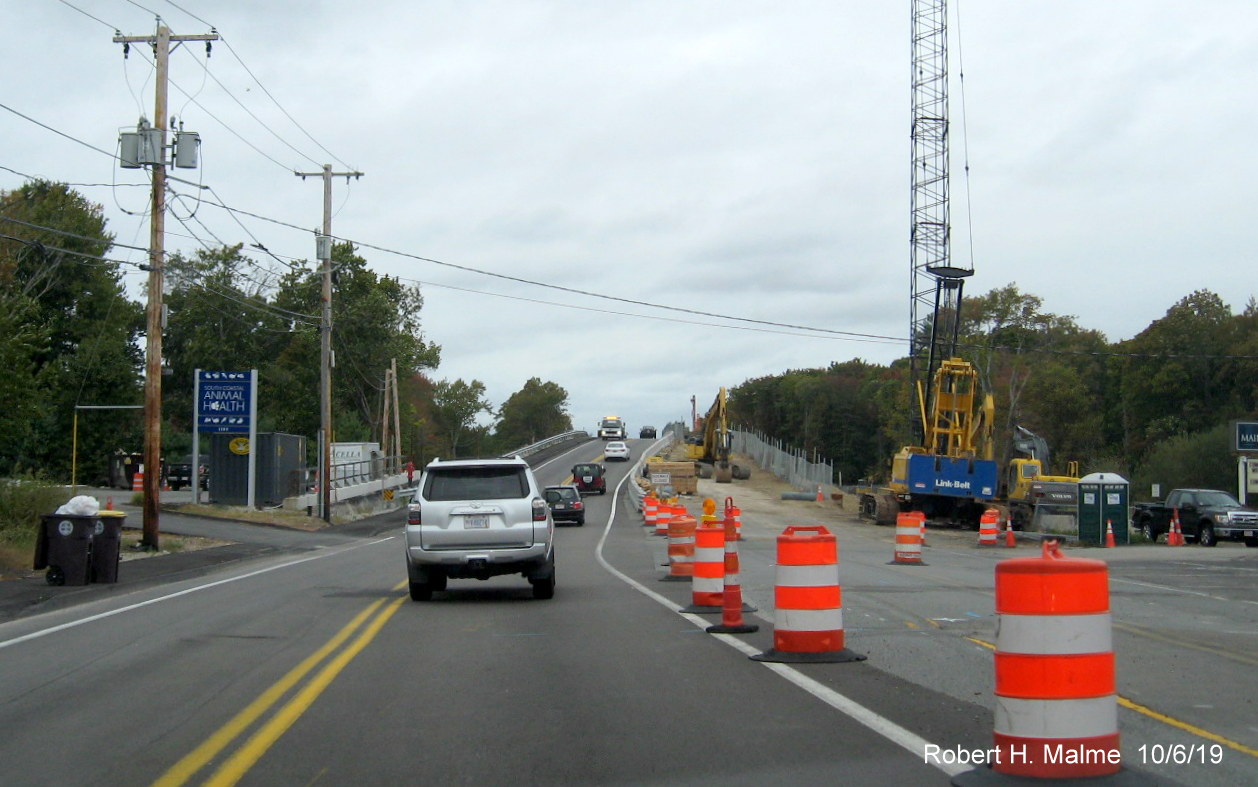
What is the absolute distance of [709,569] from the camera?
13.5 m

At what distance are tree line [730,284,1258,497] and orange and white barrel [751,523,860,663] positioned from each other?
51.7 m

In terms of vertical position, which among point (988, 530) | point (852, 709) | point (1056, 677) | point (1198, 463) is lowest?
point (988, 530)

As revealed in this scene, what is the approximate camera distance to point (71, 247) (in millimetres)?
62219

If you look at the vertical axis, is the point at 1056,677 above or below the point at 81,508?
below

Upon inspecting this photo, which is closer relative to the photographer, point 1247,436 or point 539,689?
point 539,689

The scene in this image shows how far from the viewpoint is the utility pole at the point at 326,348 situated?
40625 mm

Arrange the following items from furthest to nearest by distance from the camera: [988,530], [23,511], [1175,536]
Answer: [988,530] < [1175,536] < [23,511]

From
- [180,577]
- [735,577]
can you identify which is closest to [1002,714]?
[735,577]

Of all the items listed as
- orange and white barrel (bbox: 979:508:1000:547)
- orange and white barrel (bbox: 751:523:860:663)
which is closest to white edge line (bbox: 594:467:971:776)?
orange and white barrel (bbox: 751:523:860:663)

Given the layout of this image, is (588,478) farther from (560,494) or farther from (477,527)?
(477,527)

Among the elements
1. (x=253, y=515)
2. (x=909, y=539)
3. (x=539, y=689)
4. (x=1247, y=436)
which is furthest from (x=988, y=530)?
(x=539, y=689)

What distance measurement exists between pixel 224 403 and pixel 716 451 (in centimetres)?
3424

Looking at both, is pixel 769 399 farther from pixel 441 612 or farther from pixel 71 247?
pixel 441 612

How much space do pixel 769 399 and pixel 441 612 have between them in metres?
127
